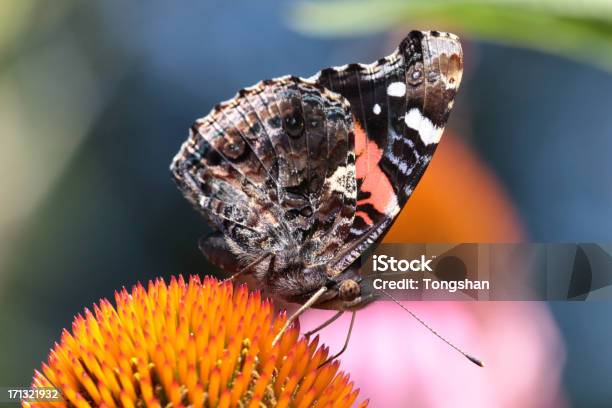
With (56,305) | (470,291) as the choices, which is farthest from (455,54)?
(56,305)

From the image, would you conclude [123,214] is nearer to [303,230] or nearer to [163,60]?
[163,60]

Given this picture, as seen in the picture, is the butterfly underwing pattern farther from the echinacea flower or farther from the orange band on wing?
the echinacea flower

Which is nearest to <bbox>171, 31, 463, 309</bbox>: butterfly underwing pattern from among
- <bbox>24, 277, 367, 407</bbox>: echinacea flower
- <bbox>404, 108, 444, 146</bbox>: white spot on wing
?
<bbox>404, 108, 444, 146</bbox>: white spot on wing

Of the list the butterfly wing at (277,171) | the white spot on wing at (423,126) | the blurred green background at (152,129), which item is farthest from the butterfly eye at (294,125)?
the blurred green background at (152,129)

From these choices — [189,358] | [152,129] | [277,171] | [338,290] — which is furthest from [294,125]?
[152,129]

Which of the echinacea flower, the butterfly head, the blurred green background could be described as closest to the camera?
the echinacea flower

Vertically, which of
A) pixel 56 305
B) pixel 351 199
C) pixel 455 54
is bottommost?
pixel 56 305

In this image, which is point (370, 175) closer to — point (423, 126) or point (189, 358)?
point (423, 126)
